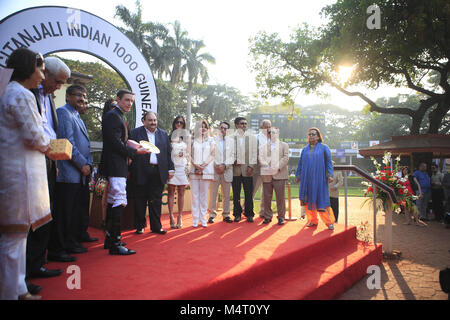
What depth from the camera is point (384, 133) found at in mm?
38344

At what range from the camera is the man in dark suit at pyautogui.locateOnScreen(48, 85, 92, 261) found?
291cm

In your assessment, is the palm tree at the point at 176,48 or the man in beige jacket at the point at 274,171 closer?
the man in beige jacket at the point at 274,171

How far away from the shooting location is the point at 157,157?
409 centimetres

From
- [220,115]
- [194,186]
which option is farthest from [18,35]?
[220,115]

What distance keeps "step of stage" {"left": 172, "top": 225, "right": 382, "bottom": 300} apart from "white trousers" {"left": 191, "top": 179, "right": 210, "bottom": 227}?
1.62 m

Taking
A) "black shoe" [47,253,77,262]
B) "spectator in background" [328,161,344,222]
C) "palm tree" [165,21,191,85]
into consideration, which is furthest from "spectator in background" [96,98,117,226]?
"palm tree" [165,21,191,85]

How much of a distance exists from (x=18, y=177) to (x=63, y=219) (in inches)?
50.8

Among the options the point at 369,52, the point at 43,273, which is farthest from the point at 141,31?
the point at 43,273

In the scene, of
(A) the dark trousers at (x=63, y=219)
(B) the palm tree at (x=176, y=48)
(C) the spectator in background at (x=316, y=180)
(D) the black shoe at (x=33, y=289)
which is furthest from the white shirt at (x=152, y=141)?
(B) the palm tree at (x=176, y=48)

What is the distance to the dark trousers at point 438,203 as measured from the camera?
9.15m

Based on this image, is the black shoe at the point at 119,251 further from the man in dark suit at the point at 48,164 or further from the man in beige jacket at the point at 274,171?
the man in beige jacket at the point at 274,171

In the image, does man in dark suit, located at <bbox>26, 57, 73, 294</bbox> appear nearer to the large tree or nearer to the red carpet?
the red carpet
